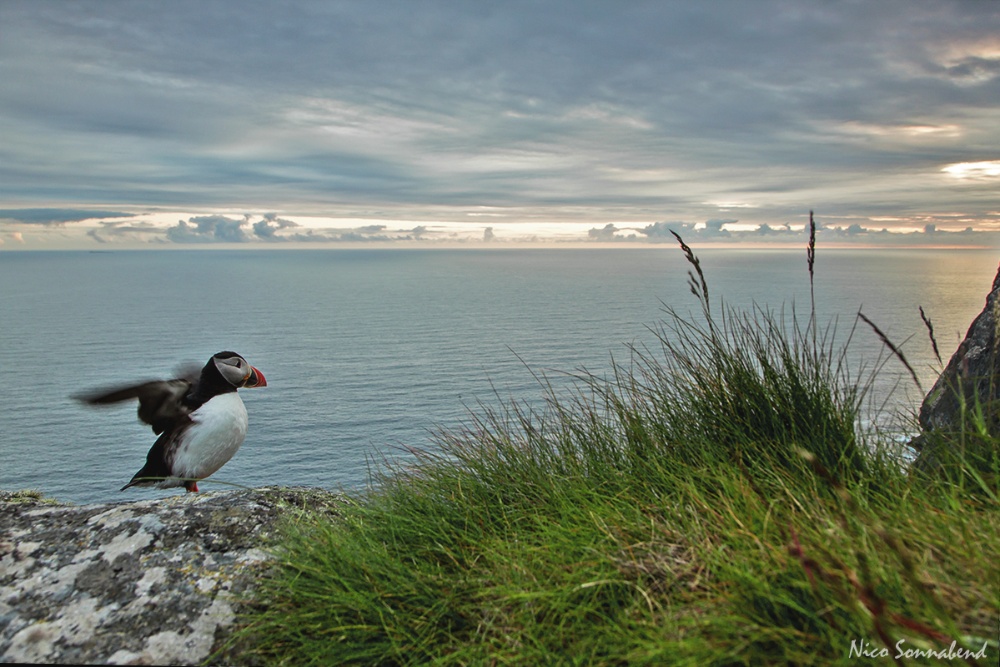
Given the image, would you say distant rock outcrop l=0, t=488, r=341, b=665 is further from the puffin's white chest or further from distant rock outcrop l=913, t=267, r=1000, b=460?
distant rock outcrop l=913, t=267, r=1000, b=460

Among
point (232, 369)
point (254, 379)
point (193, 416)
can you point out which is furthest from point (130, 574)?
point (254, 379)

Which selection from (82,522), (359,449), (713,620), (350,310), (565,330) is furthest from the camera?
(350,310)

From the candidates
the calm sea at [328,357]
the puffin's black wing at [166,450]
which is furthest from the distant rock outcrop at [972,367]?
the puffin's black wing at [166,450]

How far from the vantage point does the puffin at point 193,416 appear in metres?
6.10

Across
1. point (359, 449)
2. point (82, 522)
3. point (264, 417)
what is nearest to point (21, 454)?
point (264, 417)

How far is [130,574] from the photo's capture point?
3.58 metres

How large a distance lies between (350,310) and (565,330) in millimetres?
56752

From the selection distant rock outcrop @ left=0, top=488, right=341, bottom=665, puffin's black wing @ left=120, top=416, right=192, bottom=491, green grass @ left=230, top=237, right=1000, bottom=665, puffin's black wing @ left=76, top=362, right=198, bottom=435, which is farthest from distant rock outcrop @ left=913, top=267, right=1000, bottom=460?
puffin's black wing @ left=76, top=362, right=198, bottom=435

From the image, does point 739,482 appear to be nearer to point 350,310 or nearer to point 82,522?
point 82,522

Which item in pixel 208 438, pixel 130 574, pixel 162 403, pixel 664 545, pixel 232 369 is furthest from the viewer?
pixel 162 403

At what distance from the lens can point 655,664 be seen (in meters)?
2.49

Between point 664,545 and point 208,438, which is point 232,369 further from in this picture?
point 664,545

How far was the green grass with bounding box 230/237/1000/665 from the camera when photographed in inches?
97.3

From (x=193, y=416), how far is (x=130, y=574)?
112 inches
